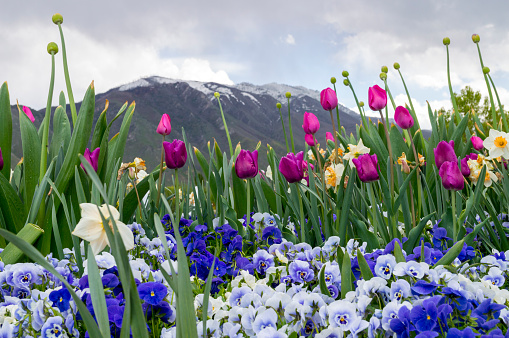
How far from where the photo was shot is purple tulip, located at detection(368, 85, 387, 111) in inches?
89.3

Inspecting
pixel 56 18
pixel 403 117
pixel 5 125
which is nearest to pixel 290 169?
pixel 403 117

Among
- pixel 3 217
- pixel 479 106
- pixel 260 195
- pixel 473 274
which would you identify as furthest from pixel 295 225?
pixel 479 106

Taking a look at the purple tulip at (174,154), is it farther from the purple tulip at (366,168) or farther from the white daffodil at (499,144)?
the white daffodil at (499,144)

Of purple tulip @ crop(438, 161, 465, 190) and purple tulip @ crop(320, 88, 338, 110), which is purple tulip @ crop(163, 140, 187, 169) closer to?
purple tulip @ crop(320, 88, 338, 110)

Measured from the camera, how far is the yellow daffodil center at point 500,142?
2441 mm

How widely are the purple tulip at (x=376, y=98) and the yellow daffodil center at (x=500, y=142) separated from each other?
0.78 metres

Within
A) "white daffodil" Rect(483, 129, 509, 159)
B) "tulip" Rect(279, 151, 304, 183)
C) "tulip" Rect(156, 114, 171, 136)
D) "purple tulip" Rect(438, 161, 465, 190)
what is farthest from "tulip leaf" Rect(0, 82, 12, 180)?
"white daffodil" Rect(483, 129, 509, 159)

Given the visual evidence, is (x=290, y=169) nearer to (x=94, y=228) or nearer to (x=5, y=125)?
(x=94, y=228)

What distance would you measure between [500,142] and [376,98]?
85 cm

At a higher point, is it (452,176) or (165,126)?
(165,126)

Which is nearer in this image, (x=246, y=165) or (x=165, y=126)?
(x=246, y=165)

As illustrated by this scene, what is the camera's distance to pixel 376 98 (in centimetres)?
227

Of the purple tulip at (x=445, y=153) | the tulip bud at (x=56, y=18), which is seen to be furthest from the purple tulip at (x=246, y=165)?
the tulip bud at (x=56, y=18)

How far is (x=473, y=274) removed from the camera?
5.43 feet
